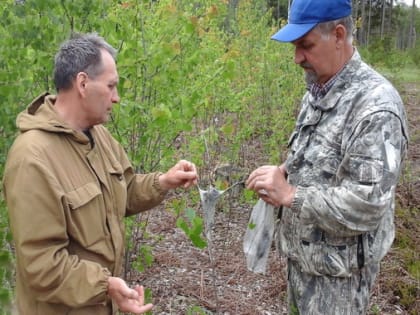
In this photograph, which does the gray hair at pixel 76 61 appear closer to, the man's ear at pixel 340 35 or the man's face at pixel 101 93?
the man's face at pixel 101 93

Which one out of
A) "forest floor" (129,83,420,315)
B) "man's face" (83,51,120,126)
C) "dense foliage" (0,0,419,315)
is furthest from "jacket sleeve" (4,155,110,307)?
"forest floor" (129,83,420,315)

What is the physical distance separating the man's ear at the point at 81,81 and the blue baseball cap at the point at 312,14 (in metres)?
0.85

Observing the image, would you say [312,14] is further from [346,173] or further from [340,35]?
[346,173]

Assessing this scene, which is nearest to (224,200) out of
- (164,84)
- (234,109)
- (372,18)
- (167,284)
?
(234,109)

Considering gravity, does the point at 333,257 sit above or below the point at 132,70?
below

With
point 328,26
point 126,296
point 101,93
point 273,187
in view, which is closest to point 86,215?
point 126,296

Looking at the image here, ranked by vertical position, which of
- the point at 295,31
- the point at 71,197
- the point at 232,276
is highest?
the point at 295,31

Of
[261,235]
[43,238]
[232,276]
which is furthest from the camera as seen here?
[232,276]

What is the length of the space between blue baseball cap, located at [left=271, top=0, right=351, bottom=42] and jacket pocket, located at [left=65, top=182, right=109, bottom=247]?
1034 mm

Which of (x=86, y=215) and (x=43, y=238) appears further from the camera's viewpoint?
(x=86, y=215)

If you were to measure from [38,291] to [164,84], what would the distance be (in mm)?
1780

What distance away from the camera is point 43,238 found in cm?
188

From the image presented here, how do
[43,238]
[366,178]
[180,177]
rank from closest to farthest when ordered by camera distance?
[43,238], [366,178], [180,177]

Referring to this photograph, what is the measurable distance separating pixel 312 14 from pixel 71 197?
1222 millimetres
